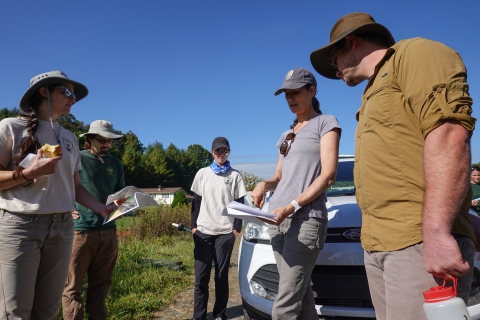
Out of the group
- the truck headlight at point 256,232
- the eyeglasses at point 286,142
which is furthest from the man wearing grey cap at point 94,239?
the eyeglasses at point 286,142

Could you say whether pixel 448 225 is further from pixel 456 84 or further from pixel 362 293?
pixel 362 293

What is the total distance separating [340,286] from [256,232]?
2.85 ft

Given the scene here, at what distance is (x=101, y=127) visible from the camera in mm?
3777

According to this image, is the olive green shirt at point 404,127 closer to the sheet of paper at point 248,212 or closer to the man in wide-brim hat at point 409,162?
the man in wide-brim hat at point 409,162

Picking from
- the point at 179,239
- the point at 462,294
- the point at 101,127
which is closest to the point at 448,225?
the point at 462,294

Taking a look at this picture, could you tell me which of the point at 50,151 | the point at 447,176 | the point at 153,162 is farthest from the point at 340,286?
the point at 153,162

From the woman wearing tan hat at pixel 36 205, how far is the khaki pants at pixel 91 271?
0.95 meters

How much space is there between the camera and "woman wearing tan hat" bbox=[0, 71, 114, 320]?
86.0 inches

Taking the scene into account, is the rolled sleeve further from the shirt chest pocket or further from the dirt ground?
the dirt ground

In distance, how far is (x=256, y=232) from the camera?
3402 mm

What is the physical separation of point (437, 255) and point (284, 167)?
1.54 meters

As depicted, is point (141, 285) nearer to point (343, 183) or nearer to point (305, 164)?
point (343, 183)

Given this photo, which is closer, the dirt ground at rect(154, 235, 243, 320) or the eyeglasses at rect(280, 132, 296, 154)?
the eyeglasses at rect(280, 132, 296, 154)

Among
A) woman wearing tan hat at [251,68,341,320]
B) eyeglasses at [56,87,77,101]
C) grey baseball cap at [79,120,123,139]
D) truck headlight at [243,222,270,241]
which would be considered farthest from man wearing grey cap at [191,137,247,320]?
eyeglasses at [56,87,77,101]
